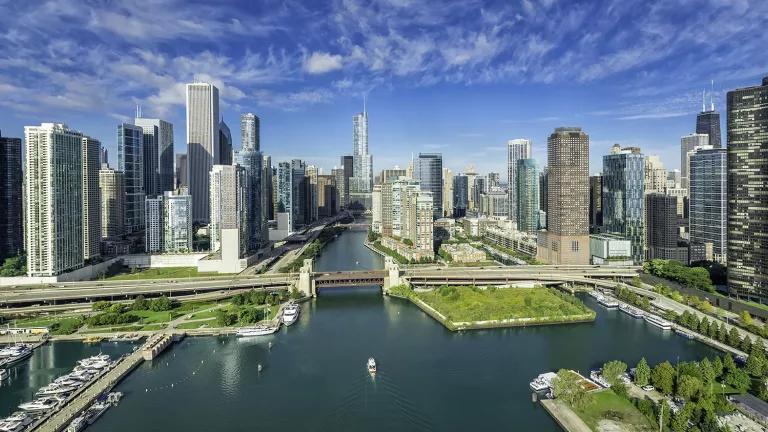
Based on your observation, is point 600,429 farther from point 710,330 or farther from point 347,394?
point 710,330

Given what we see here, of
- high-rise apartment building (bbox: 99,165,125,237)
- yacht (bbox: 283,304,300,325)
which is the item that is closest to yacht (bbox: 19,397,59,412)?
yacht (bbox: 283,304,300,325)

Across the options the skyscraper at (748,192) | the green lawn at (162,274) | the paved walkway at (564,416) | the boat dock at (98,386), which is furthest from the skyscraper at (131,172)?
the skyscraper at (748,192)

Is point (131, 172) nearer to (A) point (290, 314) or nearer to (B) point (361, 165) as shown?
(A) point (290, 314)

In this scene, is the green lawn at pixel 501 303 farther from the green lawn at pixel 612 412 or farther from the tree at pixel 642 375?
the green lawn at pixel 612 412

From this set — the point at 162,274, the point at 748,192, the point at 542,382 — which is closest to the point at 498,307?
the point at 542,382

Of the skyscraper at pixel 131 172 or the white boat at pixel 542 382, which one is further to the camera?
the skyscraper at pixel 131 172
